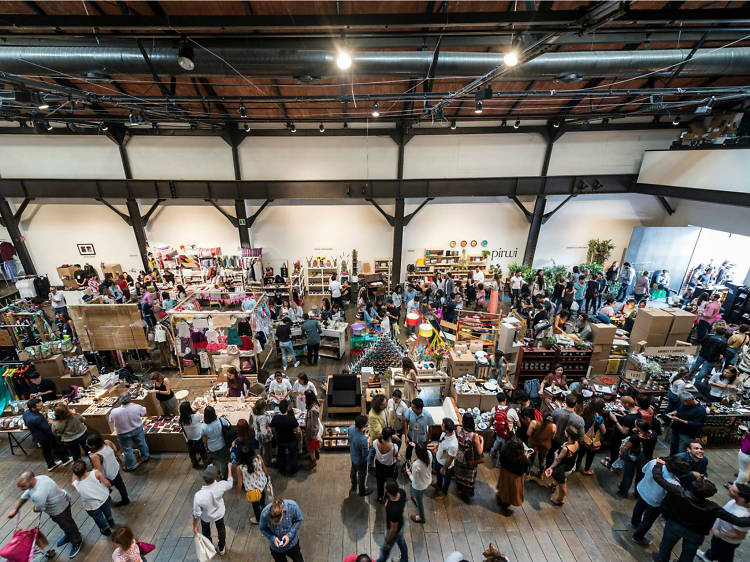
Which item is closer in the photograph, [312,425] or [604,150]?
[312,425]

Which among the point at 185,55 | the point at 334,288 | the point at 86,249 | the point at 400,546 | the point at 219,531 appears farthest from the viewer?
the point at 86,249

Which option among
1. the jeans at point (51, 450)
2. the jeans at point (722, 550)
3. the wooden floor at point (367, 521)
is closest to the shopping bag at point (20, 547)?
the wooden floor at point (367, 521)

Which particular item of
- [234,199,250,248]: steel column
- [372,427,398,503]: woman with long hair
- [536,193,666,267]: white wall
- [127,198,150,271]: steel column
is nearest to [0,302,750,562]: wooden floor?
[372,427,398,503]: woman with long hair

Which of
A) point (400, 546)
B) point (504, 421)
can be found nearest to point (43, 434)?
point (400, 546)

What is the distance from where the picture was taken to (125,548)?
3.27 metres

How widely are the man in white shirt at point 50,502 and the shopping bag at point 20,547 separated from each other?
0.26 metres

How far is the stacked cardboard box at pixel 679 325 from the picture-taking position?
793 cm

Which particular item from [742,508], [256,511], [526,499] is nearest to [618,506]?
[526,499]

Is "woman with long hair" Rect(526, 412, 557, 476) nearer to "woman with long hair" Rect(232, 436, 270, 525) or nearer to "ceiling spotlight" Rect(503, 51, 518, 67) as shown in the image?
"woman with long hair" Rect(232, 436, 270, 525)

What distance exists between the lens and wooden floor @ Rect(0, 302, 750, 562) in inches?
173

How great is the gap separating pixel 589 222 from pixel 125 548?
1573 cm

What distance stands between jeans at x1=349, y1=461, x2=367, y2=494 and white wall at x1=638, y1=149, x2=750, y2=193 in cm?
1196

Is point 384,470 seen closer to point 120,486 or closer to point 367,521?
point 367,521

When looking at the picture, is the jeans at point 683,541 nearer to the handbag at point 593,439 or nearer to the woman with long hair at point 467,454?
the handbag at point 593,439
